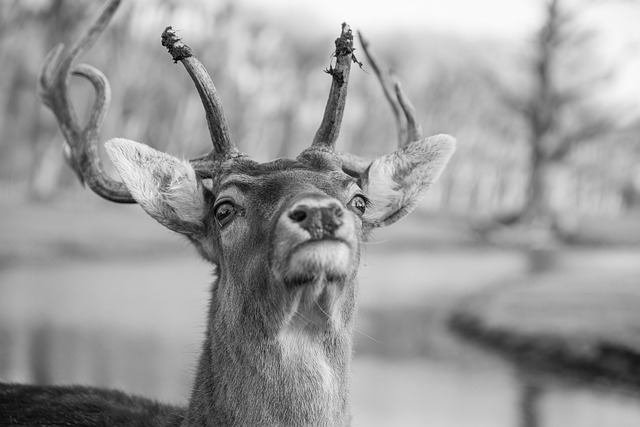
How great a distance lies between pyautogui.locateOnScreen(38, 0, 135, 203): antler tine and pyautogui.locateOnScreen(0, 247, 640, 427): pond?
1.23m

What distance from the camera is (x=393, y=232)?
35.7 meters

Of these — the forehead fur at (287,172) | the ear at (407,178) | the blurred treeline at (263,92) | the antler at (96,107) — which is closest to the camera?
the forehead fur at (287,172)

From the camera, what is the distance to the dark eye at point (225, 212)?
3.98m

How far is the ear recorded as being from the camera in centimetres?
450

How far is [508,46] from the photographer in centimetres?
3828

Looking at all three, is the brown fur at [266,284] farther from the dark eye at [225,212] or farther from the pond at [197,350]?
the pond at [197,350]

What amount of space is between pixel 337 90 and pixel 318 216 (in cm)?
111

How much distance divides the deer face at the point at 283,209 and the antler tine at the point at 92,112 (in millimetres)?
583

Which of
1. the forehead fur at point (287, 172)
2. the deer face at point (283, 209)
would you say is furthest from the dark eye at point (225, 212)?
the forehead fur at point (287, 172)

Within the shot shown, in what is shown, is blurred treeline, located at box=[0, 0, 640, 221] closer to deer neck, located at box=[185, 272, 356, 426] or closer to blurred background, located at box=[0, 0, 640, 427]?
blurred background, located at box=[0, 0, 640, 427]

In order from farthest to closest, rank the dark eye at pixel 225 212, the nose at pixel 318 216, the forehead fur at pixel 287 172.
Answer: the dark eye at pixel 225 212, the forehead fur at pixel 287 172, the nose at pixel 318 216

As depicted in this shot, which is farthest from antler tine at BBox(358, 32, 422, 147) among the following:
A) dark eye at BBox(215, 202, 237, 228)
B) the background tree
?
the background tree

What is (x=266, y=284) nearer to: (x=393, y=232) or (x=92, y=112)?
(x=92, y=112)

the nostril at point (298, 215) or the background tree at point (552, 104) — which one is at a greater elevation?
the background tree at point (552, 104)
